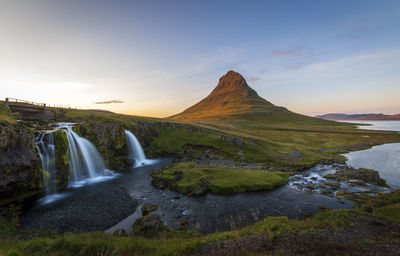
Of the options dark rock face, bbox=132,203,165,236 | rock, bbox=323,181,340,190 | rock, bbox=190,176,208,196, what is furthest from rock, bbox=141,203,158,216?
rock, bbox=323,181,340,190

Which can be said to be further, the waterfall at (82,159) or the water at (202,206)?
the waterfall at (82,159)

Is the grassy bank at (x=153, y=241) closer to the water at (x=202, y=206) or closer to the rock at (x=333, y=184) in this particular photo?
the water at (x=202, y=206)

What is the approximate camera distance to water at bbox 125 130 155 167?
57.2m

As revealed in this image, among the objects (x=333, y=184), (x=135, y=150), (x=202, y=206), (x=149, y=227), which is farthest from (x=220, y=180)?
(x=135, y=150)

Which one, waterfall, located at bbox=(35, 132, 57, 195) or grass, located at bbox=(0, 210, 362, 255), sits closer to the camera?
grass, located at bbox=(0, 210, 362, 255)

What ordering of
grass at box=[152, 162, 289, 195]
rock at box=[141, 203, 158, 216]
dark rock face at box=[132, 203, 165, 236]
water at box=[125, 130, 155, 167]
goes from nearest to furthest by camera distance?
dark rock face at box=[132, 203, 165, 236] → rock at box=[141, 203, 158, 216] → grass at box=[152, 162, 289, 195] → water at box=[125, 130, 155, 167]

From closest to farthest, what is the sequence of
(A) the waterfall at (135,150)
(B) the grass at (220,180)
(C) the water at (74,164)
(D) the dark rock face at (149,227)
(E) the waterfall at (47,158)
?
(D) the dark rock face at (149,227) < (E) the waterfall at (47,158) < (C) the water at (74,164) < (B) the grass at (220,180) < (A) the waterfall at (135,150)

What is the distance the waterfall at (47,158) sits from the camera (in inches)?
1243

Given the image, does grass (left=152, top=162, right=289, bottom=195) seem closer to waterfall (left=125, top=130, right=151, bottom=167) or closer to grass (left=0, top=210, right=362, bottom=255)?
grass (left=0, top=210, right=362, bottom=255)

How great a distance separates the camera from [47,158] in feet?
109

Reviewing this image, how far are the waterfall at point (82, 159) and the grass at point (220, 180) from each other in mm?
16142

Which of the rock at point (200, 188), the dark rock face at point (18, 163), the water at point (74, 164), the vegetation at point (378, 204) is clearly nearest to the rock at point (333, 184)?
the vegetation at point (378, 204)

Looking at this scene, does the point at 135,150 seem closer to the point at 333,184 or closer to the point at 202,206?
the point at 202,206

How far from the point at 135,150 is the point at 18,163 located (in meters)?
34.5
